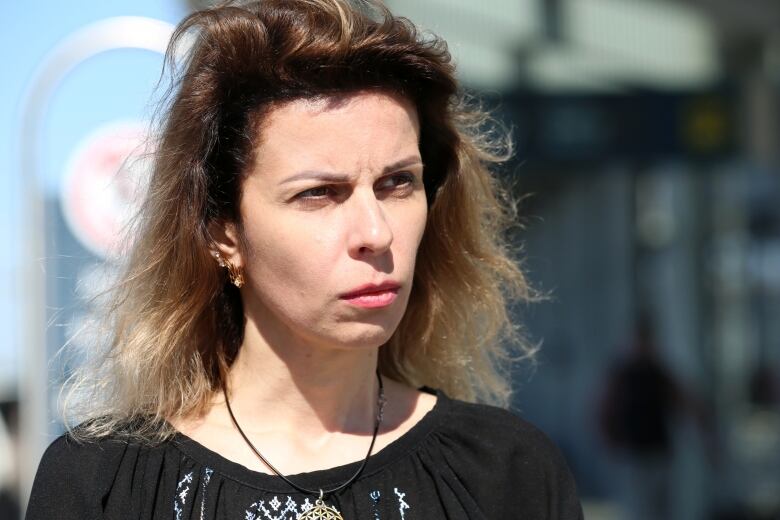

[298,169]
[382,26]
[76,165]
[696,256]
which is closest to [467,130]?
[382,26]

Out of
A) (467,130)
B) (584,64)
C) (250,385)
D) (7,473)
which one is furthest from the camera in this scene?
(584,64)

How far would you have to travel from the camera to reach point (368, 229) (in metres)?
1.90

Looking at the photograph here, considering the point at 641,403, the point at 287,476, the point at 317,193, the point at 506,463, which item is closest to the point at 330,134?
the point at 317,193

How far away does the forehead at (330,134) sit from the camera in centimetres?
192

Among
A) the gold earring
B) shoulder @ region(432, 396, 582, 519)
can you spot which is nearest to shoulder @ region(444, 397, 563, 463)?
shoulder @ region(432, 396, 582, 519)

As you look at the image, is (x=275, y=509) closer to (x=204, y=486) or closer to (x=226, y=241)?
(x=204, y=486)

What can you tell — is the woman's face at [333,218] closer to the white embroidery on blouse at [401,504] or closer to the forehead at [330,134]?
the forehead at [330,134]

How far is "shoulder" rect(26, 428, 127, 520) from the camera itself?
6.30 ft

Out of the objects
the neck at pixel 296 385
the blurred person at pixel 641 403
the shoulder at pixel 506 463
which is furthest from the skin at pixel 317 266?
the blurred person at pixel 641 403

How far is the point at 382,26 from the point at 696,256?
7.45 metres

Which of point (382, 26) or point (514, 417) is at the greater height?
point (382, 26)

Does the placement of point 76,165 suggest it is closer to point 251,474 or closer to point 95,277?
point 95,277

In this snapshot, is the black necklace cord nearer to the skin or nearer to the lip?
the skin

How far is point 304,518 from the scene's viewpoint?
1.94m
